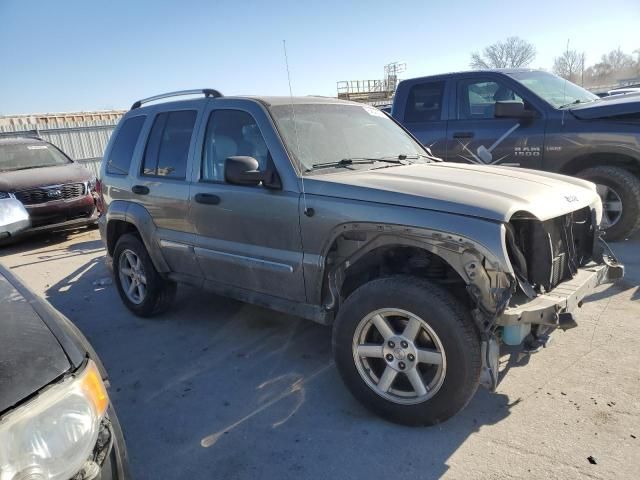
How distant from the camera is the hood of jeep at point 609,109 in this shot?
572 centimetres

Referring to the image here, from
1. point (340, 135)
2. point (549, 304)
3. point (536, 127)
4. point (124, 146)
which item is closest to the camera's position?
point (549, 304)

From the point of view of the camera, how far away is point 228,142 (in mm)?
3826

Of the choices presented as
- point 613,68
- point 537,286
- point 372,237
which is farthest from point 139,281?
point 613,68

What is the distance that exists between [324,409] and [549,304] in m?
1.50

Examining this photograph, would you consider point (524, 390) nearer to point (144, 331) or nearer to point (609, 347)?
point (609, 347)

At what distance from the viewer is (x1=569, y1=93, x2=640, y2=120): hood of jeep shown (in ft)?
18.8

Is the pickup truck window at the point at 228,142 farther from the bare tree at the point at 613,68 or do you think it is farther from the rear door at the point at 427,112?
the bare tree at the point at 613,68

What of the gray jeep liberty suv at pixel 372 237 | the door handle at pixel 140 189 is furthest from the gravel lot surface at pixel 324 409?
the door handle at pixel 140 189

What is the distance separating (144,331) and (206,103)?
2155 mm

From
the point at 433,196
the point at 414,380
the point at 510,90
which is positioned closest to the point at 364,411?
the point at 414,380

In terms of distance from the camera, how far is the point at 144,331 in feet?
14.9

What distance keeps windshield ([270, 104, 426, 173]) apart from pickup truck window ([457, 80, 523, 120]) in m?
2.70

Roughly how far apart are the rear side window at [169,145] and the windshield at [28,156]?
6.23 meters

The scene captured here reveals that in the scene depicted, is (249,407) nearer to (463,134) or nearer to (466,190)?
(466,190)
